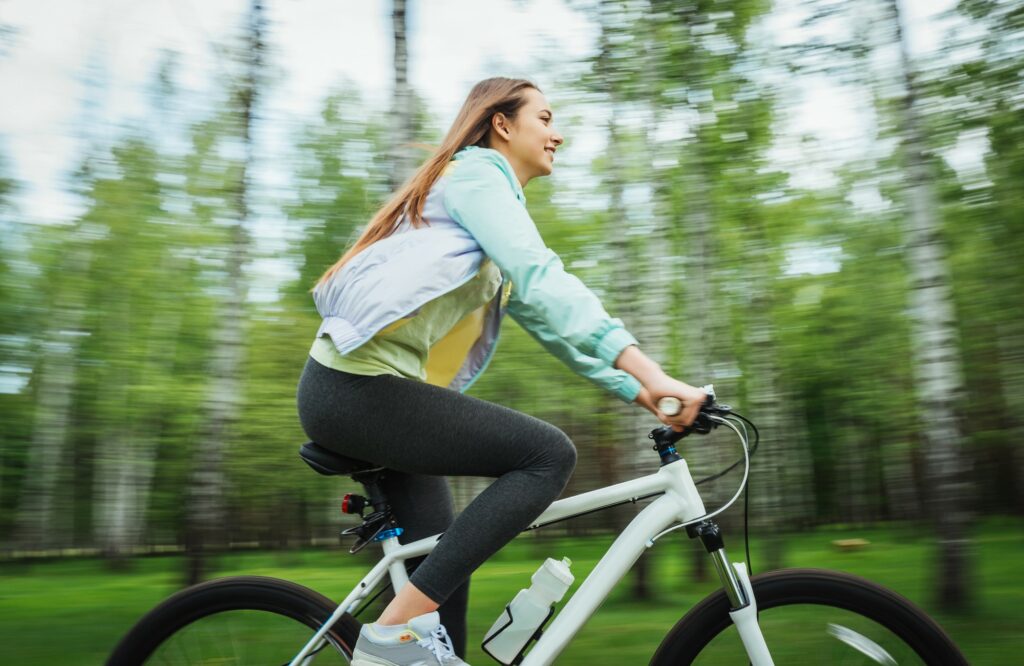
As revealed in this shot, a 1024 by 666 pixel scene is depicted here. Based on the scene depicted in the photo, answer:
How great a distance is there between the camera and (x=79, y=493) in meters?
25.5

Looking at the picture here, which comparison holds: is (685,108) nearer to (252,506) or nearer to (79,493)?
(252,506)

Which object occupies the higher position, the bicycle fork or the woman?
the woman

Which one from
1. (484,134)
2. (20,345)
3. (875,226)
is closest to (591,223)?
(875,226)

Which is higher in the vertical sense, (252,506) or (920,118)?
(920,118)

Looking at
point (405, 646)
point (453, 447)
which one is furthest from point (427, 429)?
point (405, 646)

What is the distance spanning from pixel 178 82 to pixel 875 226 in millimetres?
8169

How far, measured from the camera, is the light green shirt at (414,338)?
6.76 feet

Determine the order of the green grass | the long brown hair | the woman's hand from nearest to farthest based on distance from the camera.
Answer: the woman's hand < the long brown hair < the green grass

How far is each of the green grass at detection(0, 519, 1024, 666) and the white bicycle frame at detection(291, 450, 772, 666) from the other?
0.72 ft

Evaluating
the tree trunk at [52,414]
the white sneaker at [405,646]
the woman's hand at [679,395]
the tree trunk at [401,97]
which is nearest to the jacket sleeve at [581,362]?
the woman's hand at [679,395]

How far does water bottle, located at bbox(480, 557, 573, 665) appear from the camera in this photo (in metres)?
2.09

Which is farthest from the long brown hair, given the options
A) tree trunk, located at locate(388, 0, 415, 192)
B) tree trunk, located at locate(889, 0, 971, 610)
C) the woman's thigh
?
tree trunk, located at locate(889, 0, 971, 610)

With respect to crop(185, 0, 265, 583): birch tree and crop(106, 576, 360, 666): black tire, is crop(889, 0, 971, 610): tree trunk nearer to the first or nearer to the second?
crop(106, 576, 360, 666): black tire

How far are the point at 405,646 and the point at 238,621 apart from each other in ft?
2.00
